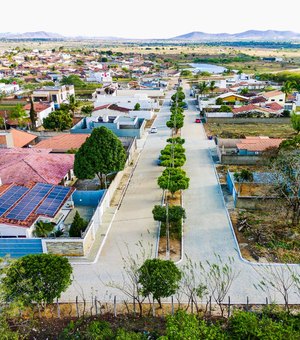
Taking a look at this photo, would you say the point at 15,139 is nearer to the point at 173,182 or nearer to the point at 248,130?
the point at 173,182

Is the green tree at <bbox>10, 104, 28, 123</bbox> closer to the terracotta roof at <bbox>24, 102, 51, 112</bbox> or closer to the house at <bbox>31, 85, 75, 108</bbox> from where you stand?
the terracotta roof at <bbox>24, 102, 51, 112</bbox>

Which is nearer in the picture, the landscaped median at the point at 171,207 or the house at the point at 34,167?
the landscaped median at the point at 171,207

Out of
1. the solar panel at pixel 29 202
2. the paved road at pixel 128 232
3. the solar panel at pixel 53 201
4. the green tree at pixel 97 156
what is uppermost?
the green tree at pixel 97 156

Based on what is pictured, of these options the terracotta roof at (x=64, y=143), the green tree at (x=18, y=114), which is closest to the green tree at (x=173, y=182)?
the terracotta roof at (x=64, y=143)

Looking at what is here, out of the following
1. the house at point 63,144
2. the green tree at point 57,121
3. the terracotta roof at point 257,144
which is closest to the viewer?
the terracotta roof at point 257,144

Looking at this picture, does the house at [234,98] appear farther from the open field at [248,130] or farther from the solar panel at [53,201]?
the solar panel at [53,201]

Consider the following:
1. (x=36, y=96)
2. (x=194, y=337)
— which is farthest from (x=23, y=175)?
(x=36, y=96)

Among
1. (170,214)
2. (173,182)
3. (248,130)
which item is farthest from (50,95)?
(170,214)

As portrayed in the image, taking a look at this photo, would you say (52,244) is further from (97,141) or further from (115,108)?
Answer: (115,108)

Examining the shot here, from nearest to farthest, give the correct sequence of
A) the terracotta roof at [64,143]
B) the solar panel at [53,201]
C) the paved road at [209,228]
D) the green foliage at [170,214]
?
1. the paved road at [209,228]
2. the solar panel at [53,201]
3. the green foliage at [170,214]
4. the terracotta roof at [64,143]
